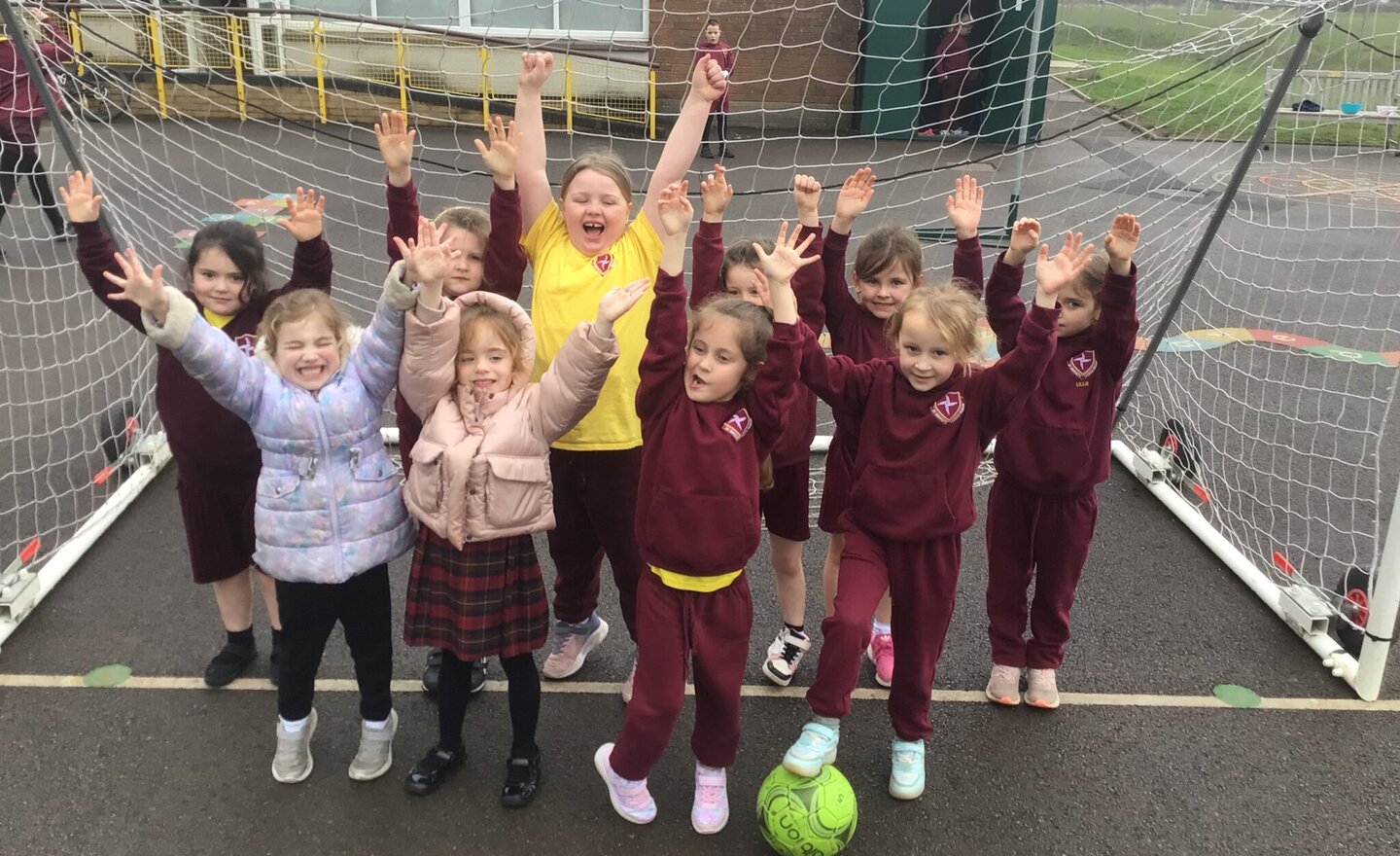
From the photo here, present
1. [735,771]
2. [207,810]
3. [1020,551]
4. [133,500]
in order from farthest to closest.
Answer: [133,500] < [1020,551] < [735,771] < [207,810]

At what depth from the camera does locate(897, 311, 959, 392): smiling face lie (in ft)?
8.12

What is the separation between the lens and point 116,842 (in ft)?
8.18

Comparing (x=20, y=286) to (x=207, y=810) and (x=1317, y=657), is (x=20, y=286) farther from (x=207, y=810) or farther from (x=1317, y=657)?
(x=1317, y=657)

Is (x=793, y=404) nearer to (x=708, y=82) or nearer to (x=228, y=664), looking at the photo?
(x=708, y=82)

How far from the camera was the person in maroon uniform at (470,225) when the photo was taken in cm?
271

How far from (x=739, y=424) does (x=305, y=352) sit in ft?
3.45

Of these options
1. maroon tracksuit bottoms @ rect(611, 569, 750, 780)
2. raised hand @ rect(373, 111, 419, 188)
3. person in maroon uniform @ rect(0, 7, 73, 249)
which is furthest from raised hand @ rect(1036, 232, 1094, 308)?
person in maroon uniform @ rect(0, 7, 73, 249)

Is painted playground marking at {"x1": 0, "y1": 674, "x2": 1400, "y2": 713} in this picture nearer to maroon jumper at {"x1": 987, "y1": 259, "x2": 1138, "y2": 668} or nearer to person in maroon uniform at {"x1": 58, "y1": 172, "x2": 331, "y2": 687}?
maroon jumper at {"x1": 987, "y1": 259, "x2": 1138, "y2": 668}

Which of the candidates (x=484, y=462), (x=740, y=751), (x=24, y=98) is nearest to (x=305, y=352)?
(x=484, y=462)

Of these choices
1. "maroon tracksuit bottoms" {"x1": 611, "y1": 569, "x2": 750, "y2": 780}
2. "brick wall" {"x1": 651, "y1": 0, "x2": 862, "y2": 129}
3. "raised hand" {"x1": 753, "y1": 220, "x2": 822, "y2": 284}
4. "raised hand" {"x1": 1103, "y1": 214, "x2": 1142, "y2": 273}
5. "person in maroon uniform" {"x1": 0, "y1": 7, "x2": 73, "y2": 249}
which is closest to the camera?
"raised hand" {"x1": 753, "y1": 220, "x2": 822, "y2": 284}

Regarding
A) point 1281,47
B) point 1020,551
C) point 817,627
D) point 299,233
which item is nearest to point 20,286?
point 299,233

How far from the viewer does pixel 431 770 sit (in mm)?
2693

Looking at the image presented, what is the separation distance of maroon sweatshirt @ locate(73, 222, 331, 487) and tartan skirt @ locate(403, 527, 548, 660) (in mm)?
664

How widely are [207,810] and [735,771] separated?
1.38 m
